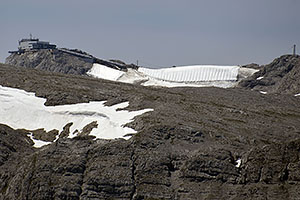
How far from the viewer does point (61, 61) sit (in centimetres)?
16712

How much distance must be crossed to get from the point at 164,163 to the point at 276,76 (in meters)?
103

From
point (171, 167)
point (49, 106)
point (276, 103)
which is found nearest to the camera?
point (171, 167)

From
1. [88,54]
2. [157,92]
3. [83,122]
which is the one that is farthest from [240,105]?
[88,54]

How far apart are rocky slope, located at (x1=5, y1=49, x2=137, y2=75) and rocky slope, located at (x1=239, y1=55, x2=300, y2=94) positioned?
108 feet

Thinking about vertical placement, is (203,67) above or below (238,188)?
above

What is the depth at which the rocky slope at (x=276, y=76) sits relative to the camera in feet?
479

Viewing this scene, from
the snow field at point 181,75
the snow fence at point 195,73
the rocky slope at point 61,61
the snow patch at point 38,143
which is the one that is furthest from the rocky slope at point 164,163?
the rocky slope at point 61,61

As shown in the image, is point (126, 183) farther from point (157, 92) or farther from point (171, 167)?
point (157, 92)

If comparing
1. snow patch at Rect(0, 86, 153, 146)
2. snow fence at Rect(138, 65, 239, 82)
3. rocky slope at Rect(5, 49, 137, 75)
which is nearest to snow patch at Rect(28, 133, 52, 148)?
snow patch at Rect(0, 86, 153, 146)

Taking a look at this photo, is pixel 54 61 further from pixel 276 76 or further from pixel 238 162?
pixel 238 162

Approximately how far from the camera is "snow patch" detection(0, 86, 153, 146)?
71000 mm

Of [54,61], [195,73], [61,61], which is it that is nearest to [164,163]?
[195,73]

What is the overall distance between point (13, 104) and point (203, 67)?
300 feet

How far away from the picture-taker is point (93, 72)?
529ft
